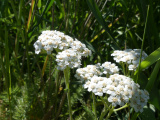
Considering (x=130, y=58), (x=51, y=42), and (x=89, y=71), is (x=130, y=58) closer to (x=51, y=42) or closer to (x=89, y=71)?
(x=89, y=71)

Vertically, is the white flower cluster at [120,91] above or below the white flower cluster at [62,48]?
below

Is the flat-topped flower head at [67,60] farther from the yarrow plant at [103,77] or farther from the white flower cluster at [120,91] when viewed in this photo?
the white flower cluster at [120,91]

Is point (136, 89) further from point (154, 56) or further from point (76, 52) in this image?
point (76, 52)

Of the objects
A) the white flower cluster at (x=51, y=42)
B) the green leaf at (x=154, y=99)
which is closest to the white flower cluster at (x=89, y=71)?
the white flower cluster at (x=51, y=42)

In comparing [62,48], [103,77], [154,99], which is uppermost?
[62,48]

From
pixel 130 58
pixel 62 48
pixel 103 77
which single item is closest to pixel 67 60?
pixel 62 48

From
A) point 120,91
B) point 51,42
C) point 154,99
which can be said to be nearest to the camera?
point 120,91

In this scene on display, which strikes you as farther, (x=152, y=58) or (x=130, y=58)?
(x=130, y=58)

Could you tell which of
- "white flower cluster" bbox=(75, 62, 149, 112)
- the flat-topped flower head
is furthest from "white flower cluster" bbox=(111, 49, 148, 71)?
the flat-topped flower head

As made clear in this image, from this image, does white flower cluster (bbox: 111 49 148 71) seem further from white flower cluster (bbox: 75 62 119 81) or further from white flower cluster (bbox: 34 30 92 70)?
white flower cluster (bbox: 34 30 92 70)

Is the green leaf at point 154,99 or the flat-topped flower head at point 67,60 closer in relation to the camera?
the flat-topped flower head at point 67,60
